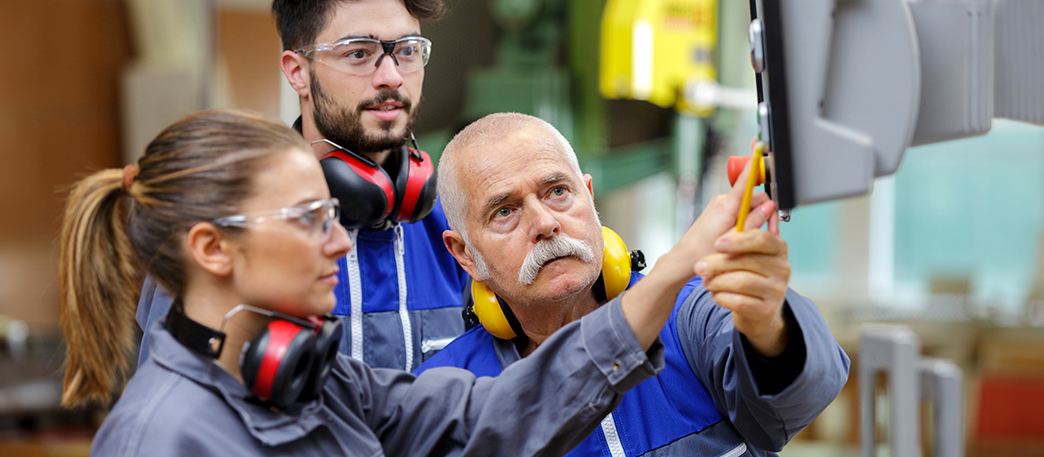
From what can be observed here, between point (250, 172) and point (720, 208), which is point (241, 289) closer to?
point (250, 172)

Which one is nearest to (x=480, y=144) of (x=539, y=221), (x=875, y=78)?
(x=539, y=221)

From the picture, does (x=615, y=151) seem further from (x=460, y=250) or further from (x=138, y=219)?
(x=138, y=219)

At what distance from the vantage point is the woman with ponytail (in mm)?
1060

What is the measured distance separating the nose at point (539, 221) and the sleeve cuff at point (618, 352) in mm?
340

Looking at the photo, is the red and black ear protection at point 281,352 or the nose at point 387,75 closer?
the red and black ear protection at point 281,352

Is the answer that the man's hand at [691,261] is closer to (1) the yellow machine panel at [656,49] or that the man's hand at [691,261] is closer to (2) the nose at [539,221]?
(2) the nose at [539,221]

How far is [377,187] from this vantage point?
1686 millimetres

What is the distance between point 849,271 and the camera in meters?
6.36

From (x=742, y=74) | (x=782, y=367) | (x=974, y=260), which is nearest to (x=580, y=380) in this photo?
(x=782, y=367)

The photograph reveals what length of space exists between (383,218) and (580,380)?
2.41 feet

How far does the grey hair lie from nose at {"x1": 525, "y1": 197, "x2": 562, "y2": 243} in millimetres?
114

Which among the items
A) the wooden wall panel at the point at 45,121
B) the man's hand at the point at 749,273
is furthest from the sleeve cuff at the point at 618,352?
the wooden wall panel at the point at 45,121

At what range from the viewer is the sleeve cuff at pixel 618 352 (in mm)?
1143

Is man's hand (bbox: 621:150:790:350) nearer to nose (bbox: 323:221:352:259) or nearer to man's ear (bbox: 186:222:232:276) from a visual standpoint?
nose (bbox: 323:221:352:259)
